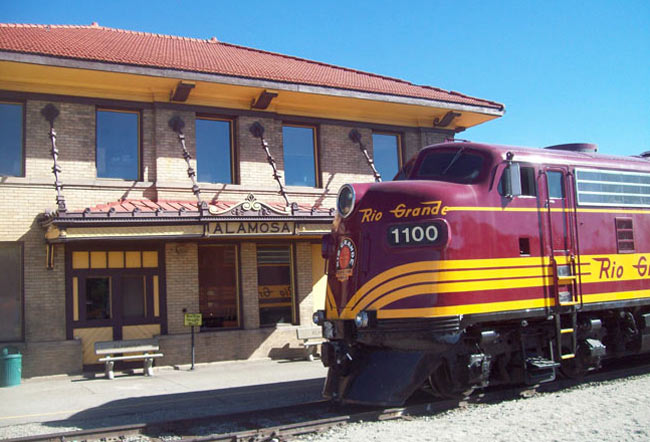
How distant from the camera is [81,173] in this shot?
547 inches

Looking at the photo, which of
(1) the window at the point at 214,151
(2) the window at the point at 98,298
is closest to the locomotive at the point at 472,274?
(2) the window at the point at 98,298

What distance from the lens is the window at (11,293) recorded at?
13.0 m

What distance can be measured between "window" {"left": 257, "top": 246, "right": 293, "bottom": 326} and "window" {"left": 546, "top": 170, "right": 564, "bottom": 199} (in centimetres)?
824

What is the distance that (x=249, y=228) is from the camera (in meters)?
13.9

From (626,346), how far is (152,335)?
9.74 meters

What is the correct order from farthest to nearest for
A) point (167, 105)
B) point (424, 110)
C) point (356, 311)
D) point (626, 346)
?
point (424, 110)
point (167, 105)
point (626, 346)
point (356, 311)

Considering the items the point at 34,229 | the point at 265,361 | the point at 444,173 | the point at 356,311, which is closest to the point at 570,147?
the point at 444,173

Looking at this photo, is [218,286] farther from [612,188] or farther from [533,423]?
[533,423]

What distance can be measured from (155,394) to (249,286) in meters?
4.93

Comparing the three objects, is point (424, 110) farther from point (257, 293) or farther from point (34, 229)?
point (34, 229)

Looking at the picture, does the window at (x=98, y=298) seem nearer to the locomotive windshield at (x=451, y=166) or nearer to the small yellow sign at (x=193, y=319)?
the small yellow sign at (x=193, y=319)

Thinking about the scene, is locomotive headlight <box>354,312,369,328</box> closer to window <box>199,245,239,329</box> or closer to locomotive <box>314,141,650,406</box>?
locomotive <box>314,141,650,406</box>

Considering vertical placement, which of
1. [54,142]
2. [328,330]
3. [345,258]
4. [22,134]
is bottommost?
[328,330]

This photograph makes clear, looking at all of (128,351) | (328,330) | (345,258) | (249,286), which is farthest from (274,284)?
(345,258)
